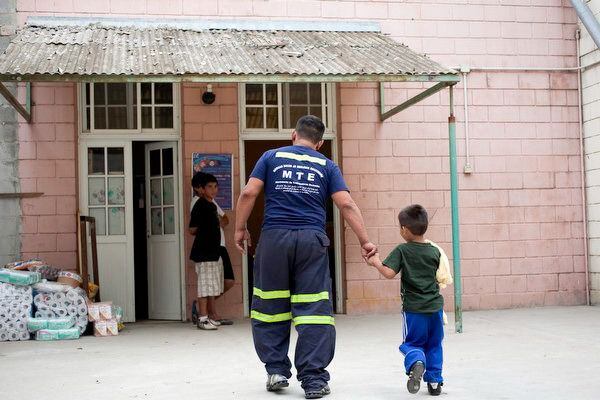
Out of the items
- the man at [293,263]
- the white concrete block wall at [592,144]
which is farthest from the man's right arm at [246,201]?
the white concrete block wall at [592,144]

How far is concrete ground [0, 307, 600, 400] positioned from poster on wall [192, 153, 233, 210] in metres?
1.50

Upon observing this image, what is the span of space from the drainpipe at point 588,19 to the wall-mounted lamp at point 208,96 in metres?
4.55

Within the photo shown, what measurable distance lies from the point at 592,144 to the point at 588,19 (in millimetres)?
1548

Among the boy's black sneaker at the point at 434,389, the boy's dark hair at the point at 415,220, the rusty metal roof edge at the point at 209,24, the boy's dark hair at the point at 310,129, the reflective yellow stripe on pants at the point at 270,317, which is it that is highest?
the rusty metal roof edge at the point at 209,24

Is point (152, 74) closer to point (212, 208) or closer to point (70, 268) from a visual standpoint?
point (212, 208)

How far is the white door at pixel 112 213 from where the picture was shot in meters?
9.83

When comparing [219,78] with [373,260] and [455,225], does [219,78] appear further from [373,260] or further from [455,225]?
[373,260]

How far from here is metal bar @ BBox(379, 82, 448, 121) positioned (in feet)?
27.7

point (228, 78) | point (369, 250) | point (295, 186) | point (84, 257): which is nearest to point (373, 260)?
point (369, 250)

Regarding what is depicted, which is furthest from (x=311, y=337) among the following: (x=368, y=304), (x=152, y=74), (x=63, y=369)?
(x=368, y=304)

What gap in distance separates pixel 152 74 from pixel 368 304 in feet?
13.1

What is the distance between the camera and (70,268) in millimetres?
9492

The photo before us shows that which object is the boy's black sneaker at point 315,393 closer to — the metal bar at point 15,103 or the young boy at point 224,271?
the young boy at point 224,271

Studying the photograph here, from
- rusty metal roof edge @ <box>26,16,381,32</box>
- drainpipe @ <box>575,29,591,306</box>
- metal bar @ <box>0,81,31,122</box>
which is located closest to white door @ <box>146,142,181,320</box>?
rusty metal roof edge @ <box>26,16,381,32</box>
